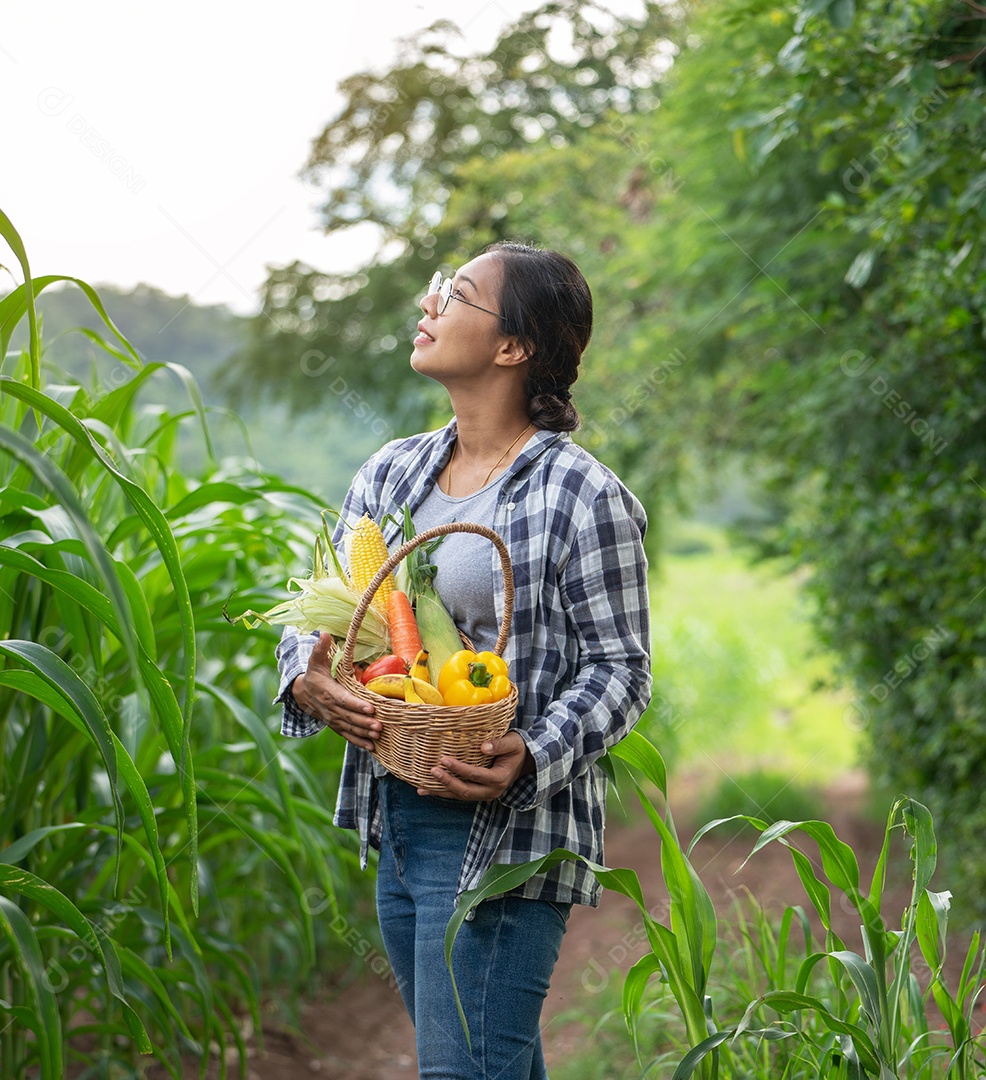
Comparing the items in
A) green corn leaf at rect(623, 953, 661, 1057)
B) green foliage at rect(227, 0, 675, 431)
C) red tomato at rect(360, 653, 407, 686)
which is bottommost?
green corn leaf at rect(623, 953, 661, 1057)

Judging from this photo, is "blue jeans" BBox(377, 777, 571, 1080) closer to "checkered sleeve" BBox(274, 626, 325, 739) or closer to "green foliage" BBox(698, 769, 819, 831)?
"checkered sleeve" BBox(274, 626, 325, 739)

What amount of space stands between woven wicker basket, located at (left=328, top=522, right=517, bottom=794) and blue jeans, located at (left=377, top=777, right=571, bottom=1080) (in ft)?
0.52

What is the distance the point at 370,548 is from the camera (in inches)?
52.1

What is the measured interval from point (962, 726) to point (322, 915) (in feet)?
6.86

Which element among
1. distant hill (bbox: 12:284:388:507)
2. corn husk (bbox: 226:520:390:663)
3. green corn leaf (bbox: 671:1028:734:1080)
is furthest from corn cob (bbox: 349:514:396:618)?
distant hill (bbox: 12:284:388:507)

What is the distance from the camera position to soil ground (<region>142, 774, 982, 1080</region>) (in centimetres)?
264

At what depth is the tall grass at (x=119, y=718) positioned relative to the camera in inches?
47.5

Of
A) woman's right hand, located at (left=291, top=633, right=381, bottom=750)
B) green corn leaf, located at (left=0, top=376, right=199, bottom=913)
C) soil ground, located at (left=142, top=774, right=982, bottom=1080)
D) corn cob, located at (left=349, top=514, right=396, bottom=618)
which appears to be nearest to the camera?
green corn leaf, located at (left=0, top=376, right=199, bottom=913)

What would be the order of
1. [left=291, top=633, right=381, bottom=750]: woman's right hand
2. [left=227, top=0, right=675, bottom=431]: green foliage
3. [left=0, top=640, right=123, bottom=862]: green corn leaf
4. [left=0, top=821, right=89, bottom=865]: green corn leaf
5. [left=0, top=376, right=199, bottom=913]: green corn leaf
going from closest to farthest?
[left=0, top=376, right=199, bottom=913]: green corn leaf, [left=0, top=640, right=123, bottom=862]: green corn leaf, [left=291, top=633, right=381, bottom=750]: woman's right hand, [left=0, top=821, right=89, bottom=865]: green corn leaf, [left=227, top=0, right=675, bottom=431]: green foliage

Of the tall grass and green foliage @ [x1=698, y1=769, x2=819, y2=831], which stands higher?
the tall grass

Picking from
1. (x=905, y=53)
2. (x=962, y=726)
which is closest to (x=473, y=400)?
(x=905, y=53)

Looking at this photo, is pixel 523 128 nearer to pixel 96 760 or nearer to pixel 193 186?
pixel 193 186

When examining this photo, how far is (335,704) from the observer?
4.02ft

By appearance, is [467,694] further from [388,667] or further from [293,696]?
[293,696]
